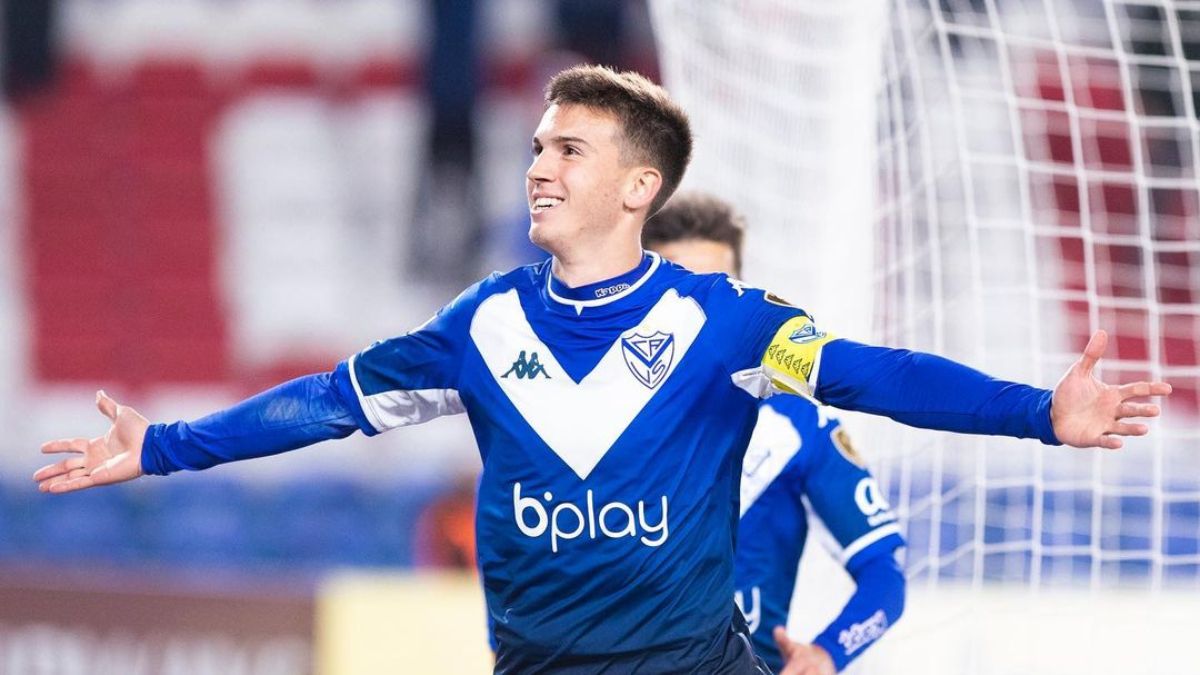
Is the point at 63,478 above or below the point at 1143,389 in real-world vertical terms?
below

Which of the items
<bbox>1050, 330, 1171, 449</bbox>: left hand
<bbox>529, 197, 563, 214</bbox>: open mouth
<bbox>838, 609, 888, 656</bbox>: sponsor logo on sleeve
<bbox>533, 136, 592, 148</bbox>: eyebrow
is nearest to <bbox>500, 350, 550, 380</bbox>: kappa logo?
<bbox>529, 197, 563, 214</bbox>: open mouth

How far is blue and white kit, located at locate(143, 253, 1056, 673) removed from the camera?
304cm

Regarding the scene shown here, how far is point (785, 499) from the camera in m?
4.00

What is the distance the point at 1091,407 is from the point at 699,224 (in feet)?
5.04

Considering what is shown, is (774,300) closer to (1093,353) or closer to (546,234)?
(546,234)

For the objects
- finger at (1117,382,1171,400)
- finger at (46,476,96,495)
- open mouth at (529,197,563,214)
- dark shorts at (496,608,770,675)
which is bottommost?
dark shorts at (496,608,770,675)

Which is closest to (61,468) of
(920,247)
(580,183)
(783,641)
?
(580,183)

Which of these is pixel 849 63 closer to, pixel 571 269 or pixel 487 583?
pixel 571 269

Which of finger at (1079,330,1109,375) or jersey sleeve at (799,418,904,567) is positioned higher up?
finger at (1079,330,1109,375)

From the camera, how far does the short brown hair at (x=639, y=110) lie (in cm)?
326

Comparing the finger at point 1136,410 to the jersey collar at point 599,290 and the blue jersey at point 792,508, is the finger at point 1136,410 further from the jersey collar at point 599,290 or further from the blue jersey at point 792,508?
the blue jersey at point 792,508

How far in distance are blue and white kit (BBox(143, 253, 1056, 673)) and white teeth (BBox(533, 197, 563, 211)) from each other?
0.16m

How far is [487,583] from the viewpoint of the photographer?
3154 millimetres

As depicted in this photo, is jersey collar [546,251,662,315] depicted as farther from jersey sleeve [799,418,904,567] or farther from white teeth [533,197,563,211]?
jersey sleeve [799,418,904,567]
